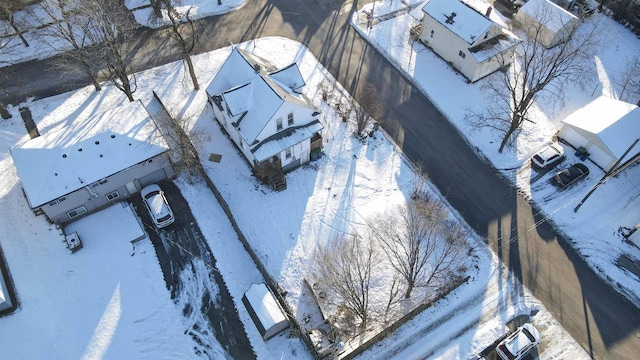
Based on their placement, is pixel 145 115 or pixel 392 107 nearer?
pixel 145 115

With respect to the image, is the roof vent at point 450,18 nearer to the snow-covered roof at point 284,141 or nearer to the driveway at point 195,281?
the snow-covered roof at point 284,141

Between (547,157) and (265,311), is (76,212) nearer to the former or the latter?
(265,311)

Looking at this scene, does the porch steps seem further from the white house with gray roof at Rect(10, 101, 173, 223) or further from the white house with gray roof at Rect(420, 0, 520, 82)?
the white house with gray roof at Rect(420, 0, 520, 82)

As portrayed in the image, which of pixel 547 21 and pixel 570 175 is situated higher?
pixel 547 21

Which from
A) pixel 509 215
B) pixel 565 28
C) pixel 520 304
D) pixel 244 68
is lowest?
pixel 520 304

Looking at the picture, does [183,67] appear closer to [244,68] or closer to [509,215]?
[244,68]

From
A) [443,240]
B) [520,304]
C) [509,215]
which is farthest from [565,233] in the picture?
[443,240]

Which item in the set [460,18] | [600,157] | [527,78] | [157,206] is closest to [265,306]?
[157,206]
